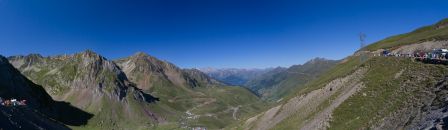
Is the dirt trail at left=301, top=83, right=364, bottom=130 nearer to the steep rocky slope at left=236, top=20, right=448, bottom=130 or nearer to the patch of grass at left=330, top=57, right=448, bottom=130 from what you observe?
the steep rocky slope at left=236, top=20, right=448, bottom=130

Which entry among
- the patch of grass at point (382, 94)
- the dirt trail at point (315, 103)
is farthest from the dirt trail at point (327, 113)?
the patch of grass at point (382, 94)

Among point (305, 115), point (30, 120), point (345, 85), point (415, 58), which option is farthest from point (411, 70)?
point (30, 120)

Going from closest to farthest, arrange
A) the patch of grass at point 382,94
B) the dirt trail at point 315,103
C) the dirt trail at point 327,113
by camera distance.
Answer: the patch of grass at point 382,94, the dirt trail at point 327,113, the dirt trail at point 315,103

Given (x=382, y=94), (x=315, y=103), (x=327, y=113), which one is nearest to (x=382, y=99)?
(x=382, y=94)

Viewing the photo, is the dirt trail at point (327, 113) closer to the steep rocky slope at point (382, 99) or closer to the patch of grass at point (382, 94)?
the steep rocky slope at point (382, 99)

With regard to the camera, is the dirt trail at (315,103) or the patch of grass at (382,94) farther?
the dirt trail at (315,103)

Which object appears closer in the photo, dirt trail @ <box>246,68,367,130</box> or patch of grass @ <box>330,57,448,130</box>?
patch of grass @ <box>330,57,448,130</box>

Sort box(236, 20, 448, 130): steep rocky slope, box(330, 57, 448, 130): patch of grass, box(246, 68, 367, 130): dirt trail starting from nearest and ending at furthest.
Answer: box(236, 20, 448, 130): steep rocky slope < box(330, 57, 448, 130): patch of grass < box(246, 68, 367, 130): dirt trail

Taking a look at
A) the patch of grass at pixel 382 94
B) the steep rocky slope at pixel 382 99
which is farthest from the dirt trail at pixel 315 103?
the patch of grass at pixel 382 94

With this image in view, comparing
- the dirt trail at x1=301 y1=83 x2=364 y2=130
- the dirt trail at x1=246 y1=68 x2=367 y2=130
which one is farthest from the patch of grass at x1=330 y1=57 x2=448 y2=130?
the dirt trail at x1=246 y1=68 x2=367 y2=130

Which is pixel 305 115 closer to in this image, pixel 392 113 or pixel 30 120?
pixel 392 113

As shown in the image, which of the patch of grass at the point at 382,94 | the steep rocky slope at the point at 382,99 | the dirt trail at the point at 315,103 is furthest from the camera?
the dirt trail at the point at 315,103

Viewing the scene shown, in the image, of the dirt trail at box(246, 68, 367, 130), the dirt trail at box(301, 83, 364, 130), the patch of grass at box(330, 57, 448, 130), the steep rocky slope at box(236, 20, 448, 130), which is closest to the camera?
the steep rocky slope at box(236, 20, 448, 130)
